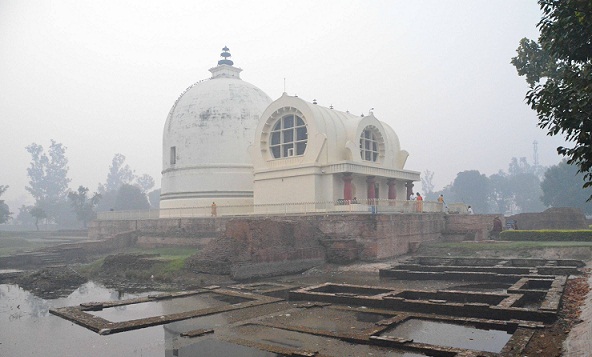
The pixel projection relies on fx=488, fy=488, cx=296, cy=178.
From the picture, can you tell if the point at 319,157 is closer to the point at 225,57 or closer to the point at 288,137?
the point at 288,137

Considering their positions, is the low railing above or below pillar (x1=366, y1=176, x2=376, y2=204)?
below

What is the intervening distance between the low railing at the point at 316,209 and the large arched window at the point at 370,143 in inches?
162

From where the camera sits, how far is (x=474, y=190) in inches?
3076

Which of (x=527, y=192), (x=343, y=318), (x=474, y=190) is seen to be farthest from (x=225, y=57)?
(x=527, y=192)

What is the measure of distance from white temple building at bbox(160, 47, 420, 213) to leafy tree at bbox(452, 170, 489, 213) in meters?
52.8

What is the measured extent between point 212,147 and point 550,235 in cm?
1991

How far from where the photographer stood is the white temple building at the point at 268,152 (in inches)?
943

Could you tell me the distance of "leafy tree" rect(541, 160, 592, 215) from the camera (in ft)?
169

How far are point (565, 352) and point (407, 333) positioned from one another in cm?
261

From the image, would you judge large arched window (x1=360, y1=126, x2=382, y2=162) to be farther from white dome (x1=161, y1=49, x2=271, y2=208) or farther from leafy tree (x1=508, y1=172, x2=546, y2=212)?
leafy tree (x1=508, y1=172, x2=546, y2=212)

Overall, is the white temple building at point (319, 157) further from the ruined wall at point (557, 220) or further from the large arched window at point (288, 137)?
the ruined wall at point (557, 220)

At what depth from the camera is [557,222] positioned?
3109 centimetres

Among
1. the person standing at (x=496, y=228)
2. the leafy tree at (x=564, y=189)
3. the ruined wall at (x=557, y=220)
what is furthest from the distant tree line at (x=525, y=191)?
the person standing at (x=496, y=228)

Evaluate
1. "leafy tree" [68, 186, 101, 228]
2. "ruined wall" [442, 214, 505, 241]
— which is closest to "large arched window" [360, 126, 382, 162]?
"ruined wall" [442, 214, 505, 241]
